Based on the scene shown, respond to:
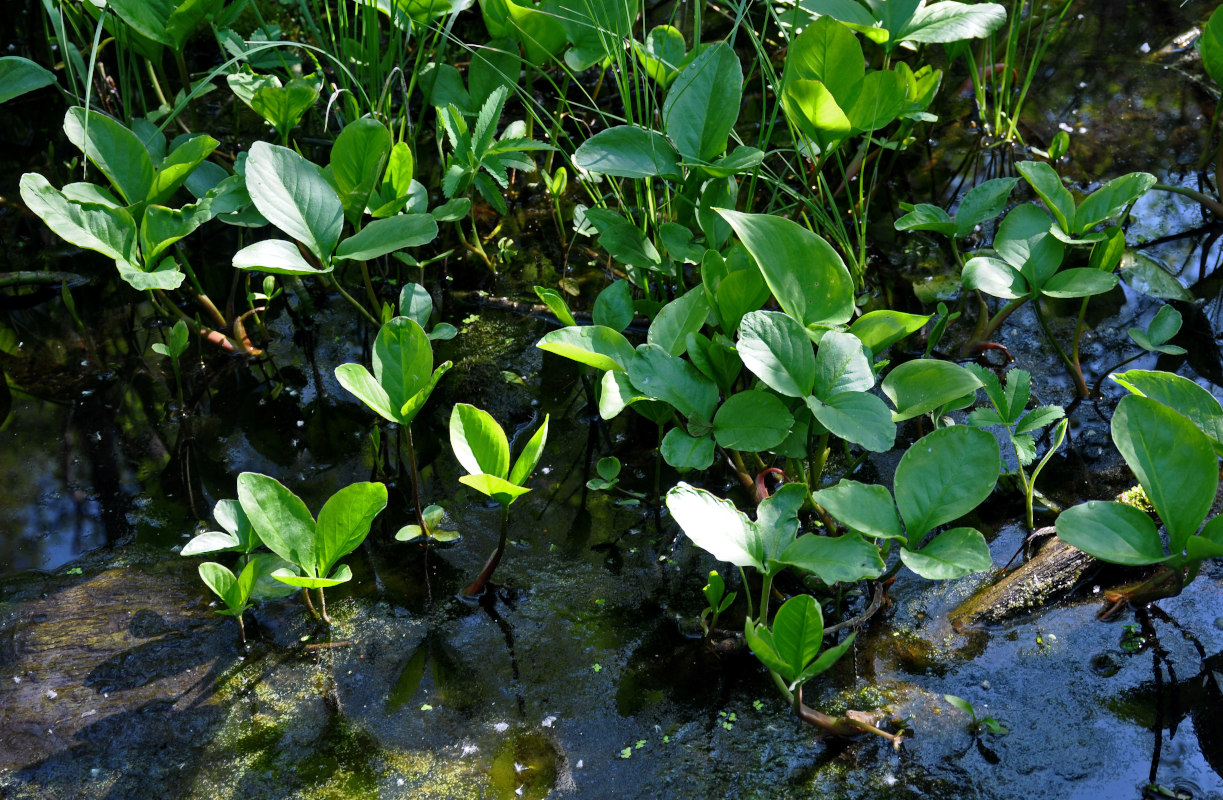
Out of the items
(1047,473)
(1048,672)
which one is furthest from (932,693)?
(1047,473)

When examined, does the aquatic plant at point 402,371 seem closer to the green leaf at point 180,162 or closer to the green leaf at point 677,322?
the green leaf at point 677,322

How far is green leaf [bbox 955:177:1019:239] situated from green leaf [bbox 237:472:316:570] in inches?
50.6

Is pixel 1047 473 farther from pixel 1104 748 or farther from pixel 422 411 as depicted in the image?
pixel 422 411

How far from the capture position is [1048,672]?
1247 millimetres

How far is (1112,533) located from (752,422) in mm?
486

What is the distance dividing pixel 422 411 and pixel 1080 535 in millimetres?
1177

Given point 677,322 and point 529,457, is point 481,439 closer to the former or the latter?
point 529,457

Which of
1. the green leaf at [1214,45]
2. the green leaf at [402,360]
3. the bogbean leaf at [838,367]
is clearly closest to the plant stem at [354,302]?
the green leaf at [402,360]

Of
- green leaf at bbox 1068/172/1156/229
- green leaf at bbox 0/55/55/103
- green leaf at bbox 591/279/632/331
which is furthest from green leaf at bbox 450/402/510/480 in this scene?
green leaf at bbox 0/55/55/103

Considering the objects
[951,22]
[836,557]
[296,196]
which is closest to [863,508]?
[836,557]

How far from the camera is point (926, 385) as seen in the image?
1325mm

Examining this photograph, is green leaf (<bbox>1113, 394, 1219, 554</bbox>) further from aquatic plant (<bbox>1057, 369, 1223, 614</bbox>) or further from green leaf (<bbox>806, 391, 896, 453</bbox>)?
green leaf (<bbox>806, 391, 896, 453</bbox>)

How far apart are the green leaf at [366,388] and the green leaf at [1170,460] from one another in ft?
3.41

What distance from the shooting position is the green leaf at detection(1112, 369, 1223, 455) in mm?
1283
